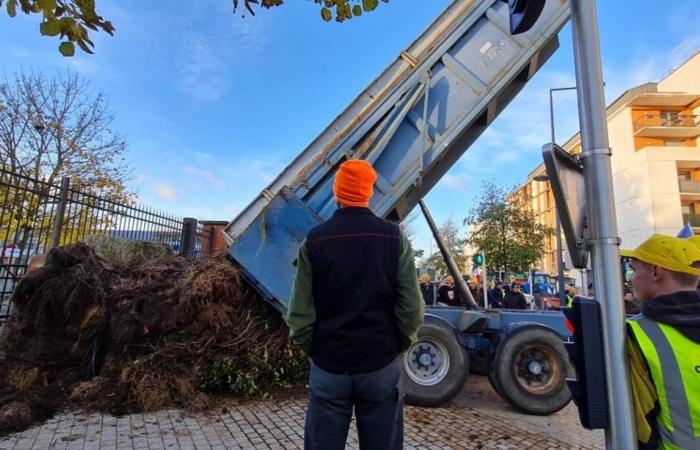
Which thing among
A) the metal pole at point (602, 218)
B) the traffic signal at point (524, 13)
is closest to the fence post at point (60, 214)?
the traffic signal at point (524, 13)

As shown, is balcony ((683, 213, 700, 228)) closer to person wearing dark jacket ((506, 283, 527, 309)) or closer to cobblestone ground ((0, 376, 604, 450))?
person wearing dark jacket ((506, 283, 527, 309))

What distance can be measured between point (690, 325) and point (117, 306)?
5075 millimetres

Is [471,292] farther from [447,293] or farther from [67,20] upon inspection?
[67,20]

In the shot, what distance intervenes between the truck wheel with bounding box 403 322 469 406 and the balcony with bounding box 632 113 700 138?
3985 cm

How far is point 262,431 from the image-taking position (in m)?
4.02

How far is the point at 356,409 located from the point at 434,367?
3.17 metres

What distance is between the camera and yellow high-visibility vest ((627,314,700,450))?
134cm

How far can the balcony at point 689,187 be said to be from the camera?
33969mm

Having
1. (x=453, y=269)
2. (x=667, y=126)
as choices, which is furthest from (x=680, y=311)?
(x=667, y=126)

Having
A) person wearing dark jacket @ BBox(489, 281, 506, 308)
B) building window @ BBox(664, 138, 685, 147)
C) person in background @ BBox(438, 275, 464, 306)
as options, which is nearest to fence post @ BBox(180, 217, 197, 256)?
person in background @ BBox(438, 275, 464, 306)

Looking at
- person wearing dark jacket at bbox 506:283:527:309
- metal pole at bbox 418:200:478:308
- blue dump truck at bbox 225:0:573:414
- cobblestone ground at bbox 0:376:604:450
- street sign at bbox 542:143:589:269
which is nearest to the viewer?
street sign at bbox 542:143:589:269

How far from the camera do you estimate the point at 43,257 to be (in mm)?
5980

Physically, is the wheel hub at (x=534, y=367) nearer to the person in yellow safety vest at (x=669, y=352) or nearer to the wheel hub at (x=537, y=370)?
the wheel hub at (x=537, y=370)

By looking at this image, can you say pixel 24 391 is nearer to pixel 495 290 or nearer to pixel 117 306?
pixel 117 306
